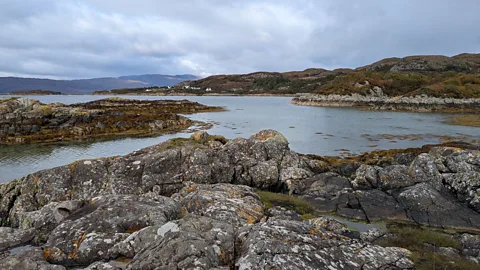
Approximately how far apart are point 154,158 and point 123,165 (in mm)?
1649

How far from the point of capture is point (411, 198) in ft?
47.6

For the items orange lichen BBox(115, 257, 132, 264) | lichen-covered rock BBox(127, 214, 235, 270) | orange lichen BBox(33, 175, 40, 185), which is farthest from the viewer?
orange lichen BBox(33, 175, 40, 185)

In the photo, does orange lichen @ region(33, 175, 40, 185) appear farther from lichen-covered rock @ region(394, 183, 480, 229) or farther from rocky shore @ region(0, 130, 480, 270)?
lichen-covered rock @ region(394, 183, 480, 229)

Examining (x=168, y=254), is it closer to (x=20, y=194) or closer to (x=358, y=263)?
(x=358, y=263)

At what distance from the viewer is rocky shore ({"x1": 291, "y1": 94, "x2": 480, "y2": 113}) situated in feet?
297

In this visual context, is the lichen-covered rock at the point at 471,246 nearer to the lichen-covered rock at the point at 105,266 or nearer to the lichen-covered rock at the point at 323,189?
the lichen-covered rock at the point at 323,189

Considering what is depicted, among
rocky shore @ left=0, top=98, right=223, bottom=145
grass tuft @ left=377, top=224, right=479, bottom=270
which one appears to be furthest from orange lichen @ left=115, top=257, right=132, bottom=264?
rocky shore @ left=0, top=98, right=223, bottom=145

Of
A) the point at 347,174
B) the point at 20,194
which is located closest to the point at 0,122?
the point at 20,194

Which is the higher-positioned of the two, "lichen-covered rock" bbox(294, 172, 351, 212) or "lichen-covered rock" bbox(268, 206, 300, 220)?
"lichen-covered rock" bbox(268, 206, 300, 220)

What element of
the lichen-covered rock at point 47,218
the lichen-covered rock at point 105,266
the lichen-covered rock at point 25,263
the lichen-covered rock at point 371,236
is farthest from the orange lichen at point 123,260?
the lichen-covered rock at point 371,236

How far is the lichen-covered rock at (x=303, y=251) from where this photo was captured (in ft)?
18.1

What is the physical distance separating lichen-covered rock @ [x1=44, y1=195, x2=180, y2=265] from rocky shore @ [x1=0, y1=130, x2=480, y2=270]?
0.09ft

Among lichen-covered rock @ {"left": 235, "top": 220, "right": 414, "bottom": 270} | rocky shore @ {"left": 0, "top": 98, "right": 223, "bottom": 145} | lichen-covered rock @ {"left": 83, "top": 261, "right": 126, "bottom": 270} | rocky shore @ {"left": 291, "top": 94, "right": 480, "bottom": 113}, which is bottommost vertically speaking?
rocky shore @ {"left": 0, "top": 98, "right": 223, "bottom": 145}

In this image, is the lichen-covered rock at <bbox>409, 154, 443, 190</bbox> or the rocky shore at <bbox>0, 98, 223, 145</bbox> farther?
the rocky shore at <bbox>0, 98, 223, 145</bbox>
